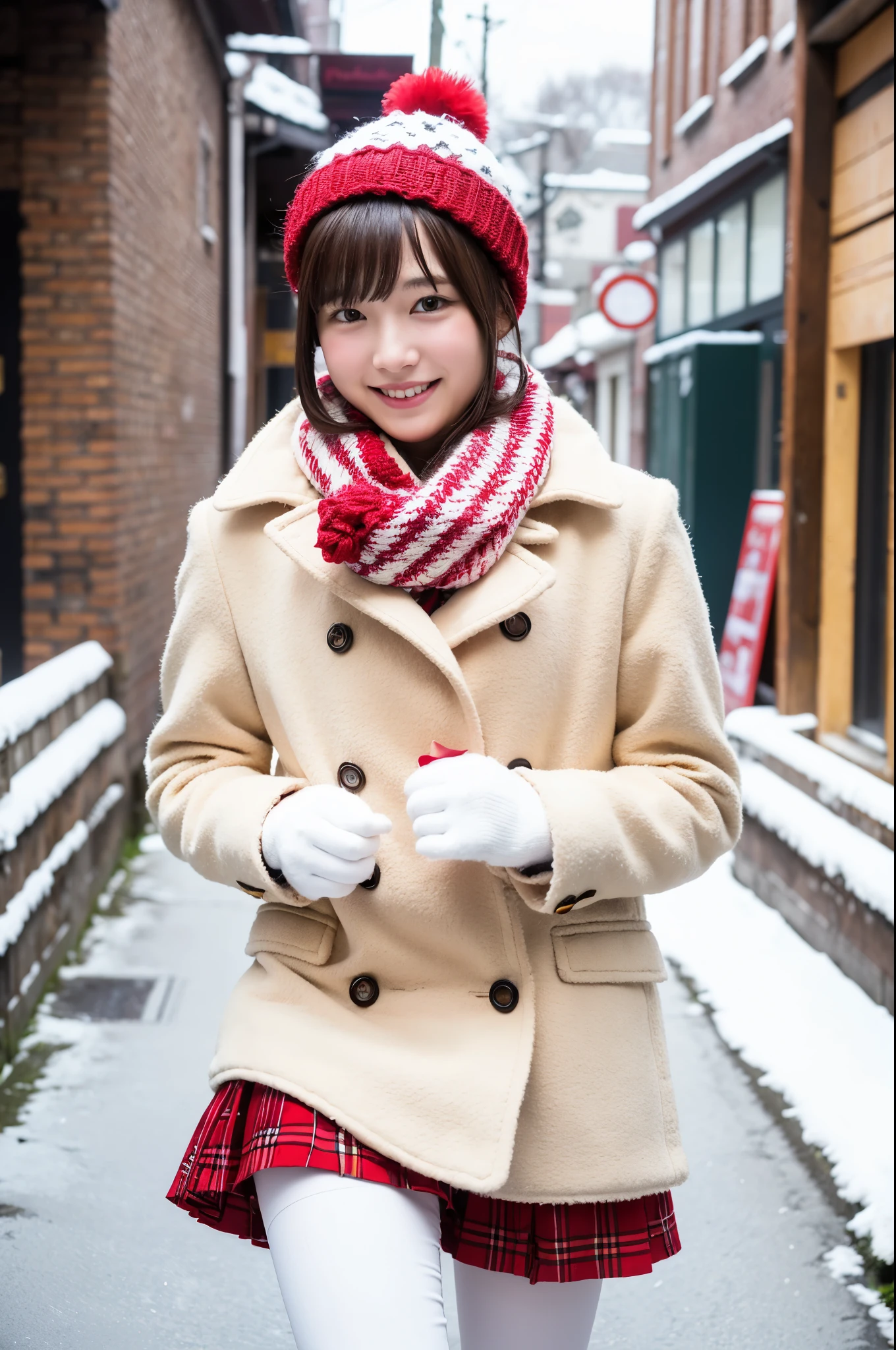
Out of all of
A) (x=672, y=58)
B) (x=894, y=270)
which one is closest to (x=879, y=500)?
(x=894, y=270)

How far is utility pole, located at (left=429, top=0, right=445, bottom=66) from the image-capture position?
4.88 m

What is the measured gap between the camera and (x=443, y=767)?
1.71 meters

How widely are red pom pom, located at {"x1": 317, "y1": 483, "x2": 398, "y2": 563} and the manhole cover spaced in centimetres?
341

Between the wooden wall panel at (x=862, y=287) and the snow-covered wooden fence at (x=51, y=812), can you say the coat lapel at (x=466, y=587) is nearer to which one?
the snow-covered wooden fence at (x=51, y=812)

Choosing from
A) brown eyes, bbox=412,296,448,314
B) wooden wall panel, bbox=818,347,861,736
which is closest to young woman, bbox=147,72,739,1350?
brown eyes, bbox=412,296,448,314

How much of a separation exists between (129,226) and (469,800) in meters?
6.17

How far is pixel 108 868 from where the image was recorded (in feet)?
21.5

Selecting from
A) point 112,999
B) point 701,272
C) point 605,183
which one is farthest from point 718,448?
point 605,183

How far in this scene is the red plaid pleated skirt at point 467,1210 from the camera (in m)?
1.79

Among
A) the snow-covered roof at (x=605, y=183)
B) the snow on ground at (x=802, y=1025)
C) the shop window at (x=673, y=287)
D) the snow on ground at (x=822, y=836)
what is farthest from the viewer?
the snow-covered roof at (x=605, y=183)

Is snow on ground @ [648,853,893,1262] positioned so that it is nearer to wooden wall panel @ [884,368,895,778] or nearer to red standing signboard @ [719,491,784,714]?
wooden wall panel @ [884,368,895,778]

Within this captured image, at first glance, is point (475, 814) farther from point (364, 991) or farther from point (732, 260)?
point (732, 260)

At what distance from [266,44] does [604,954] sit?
11.3m

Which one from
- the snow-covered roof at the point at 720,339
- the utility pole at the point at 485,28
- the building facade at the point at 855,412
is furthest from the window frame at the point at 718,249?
the building facade at the point at 855,412
